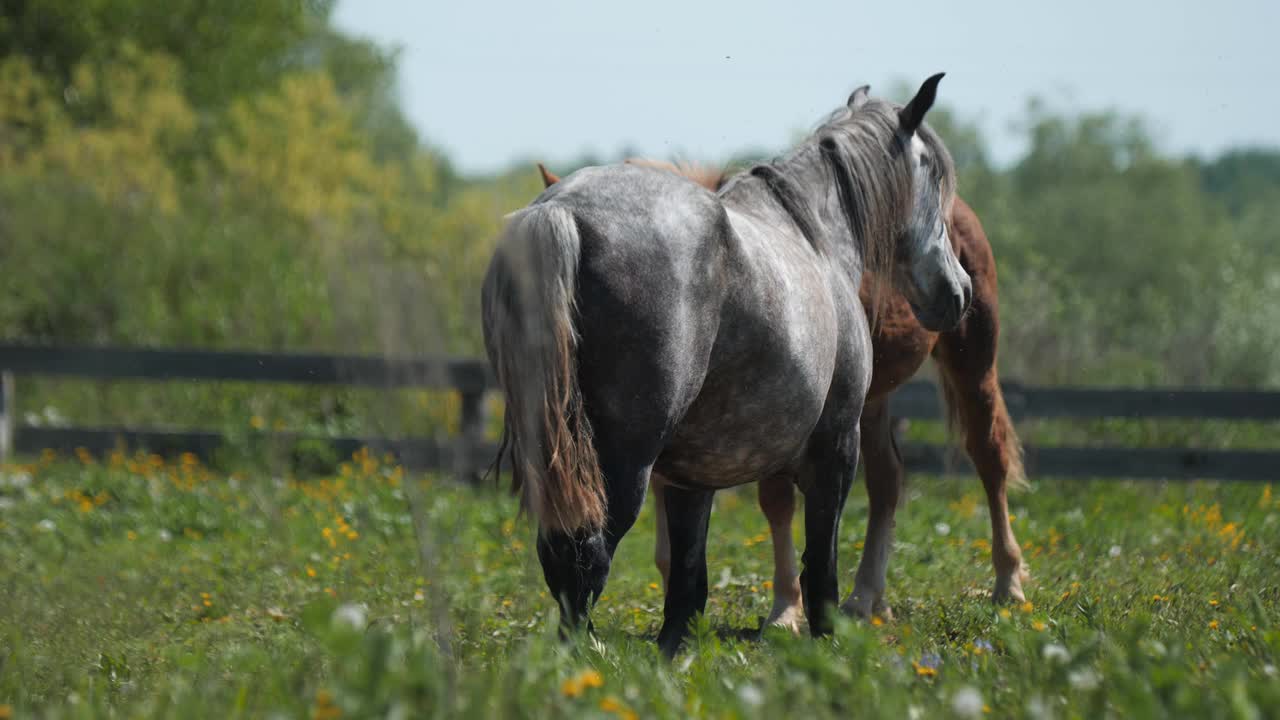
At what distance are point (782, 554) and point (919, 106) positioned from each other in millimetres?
1959

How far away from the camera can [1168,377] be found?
→ 1135cm

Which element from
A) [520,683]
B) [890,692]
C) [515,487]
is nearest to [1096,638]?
[890,692]

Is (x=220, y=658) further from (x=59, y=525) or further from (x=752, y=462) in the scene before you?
(x=59, y=525)

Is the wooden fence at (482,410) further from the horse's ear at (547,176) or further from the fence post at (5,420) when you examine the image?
the horse's ear at (547,176)

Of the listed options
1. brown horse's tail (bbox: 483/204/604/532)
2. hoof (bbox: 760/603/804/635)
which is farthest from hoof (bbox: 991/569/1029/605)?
brown horse's tail (bbox: 483/204/604/532)

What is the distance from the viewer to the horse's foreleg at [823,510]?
161 inches

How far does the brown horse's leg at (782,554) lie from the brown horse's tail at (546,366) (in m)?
2.05

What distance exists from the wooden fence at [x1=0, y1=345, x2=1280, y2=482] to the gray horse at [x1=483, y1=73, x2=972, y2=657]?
4282 mm

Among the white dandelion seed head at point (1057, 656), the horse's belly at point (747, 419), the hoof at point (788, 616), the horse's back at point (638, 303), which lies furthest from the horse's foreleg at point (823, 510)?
the white dandelion seed head at point (1057, 656)

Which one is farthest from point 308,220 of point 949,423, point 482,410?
point 949,423

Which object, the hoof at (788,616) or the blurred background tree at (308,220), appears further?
the blurred background tree at (308,220)

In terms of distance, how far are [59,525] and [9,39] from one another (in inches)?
796

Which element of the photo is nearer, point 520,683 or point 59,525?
point 520,683

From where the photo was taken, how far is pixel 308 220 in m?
16.8
